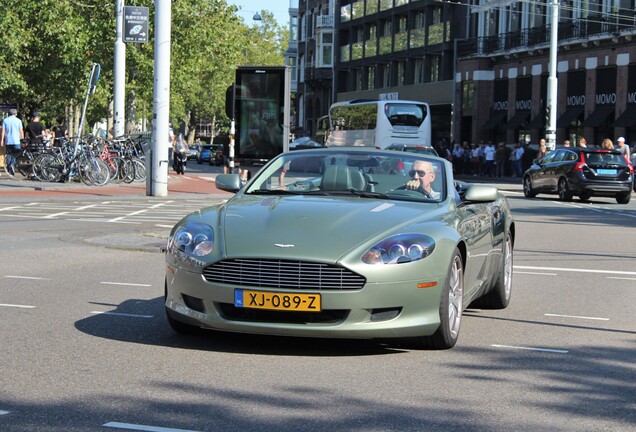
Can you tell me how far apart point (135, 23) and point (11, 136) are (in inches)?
176

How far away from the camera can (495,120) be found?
6444 cm

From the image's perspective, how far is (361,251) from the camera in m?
7.27

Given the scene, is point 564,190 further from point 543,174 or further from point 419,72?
point 419,72

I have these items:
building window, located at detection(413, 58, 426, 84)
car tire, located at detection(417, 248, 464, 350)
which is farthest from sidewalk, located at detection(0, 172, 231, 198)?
building window, located at detection(413, 58, 426, 84)

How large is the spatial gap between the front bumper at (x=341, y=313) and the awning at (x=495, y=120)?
188ft

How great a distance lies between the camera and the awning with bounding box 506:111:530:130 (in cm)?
6084

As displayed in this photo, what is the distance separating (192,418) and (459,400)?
1.45 m

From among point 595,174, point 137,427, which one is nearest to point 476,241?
point 137,427

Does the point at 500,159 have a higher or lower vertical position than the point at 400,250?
lower

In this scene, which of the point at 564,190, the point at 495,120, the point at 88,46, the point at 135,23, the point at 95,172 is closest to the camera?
the point at 95,172

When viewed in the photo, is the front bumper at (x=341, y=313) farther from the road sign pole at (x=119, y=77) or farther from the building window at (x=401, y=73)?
Answer: the building window at (x=401, y=73)

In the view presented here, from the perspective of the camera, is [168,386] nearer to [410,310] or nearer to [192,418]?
[192,418]

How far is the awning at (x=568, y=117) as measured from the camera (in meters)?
55.0

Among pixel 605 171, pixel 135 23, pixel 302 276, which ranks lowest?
pixel 605 171
